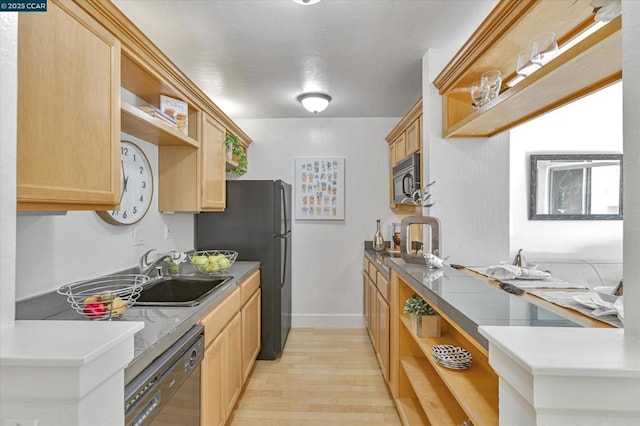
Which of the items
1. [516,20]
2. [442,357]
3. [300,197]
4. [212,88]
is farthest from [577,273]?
[212,88]

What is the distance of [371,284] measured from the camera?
11.3 ft

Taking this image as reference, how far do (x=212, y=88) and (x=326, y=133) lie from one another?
1.46 metres

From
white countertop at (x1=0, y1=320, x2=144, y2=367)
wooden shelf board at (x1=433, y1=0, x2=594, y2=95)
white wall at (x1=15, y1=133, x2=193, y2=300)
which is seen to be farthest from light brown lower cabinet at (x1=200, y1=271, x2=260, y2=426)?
wooden shelf board at (x1=433, y1=0, x2=594, y2=95)

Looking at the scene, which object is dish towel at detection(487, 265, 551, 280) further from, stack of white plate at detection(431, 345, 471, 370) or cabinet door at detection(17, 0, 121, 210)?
cabinet door at detection(17, 0, 121, 210)

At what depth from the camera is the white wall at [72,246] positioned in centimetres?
140

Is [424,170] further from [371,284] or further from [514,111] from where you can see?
[371,284]

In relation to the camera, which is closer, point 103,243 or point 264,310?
point 103,243

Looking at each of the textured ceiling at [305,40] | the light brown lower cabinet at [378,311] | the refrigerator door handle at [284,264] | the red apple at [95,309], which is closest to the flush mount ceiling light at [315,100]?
the textured ceiling at [305,40]

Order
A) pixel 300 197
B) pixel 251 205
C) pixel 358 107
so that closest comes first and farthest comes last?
pixel 251 205 → pixel 358 107 → pixel 300 197

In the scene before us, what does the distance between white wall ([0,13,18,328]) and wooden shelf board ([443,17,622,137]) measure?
169 centimetres

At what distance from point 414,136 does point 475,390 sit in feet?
6.84

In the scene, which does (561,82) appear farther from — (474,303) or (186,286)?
(186,286)

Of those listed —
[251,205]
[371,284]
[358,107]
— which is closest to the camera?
[251,205]

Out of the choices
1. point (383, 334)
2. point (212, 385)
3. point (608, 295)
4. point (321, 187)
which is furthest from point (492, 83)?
point (321, 187)
